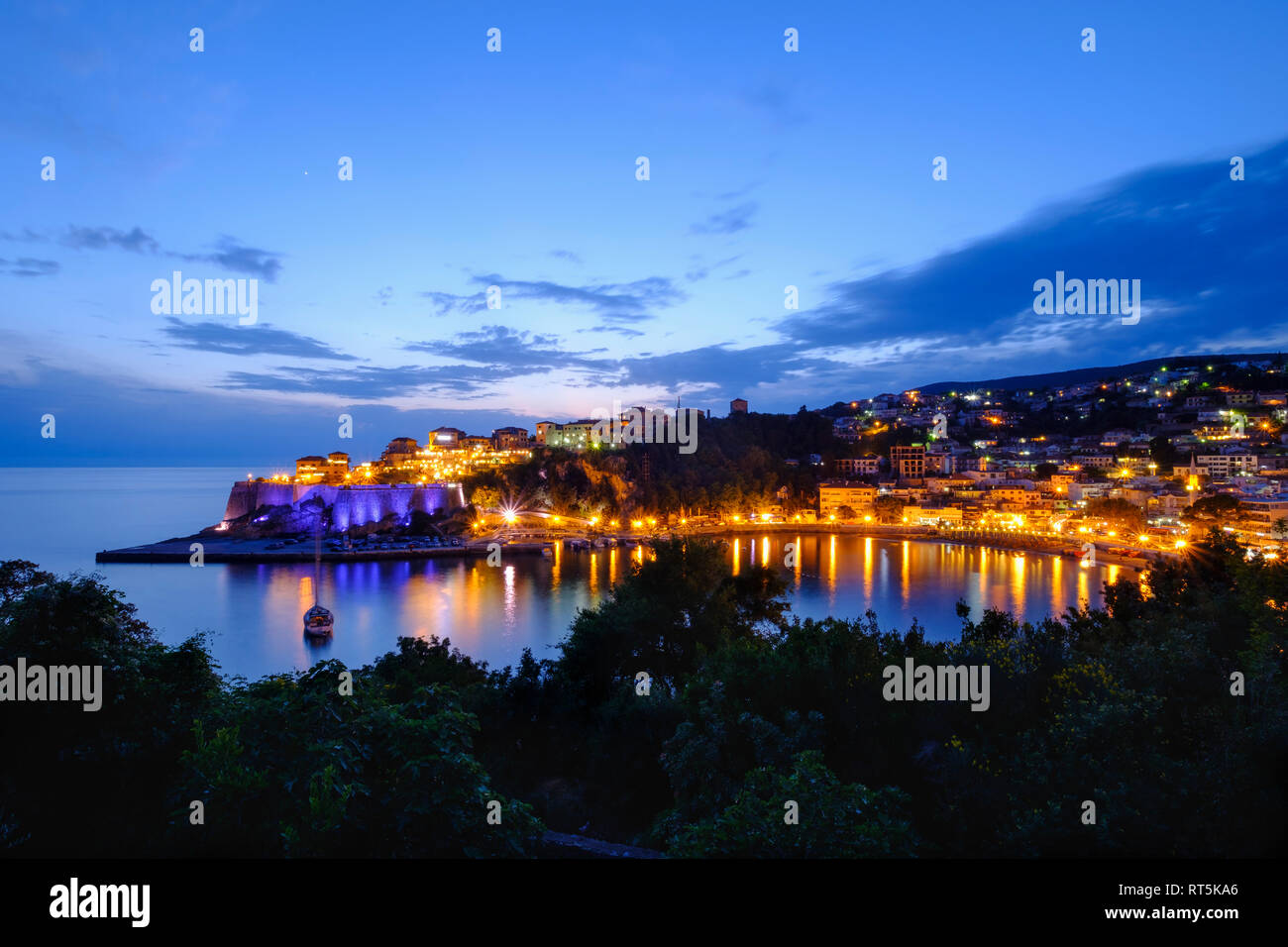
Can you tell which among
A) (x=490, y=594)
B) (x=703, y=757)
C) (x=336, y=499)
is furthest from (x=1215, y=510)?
(x=336, y=499)

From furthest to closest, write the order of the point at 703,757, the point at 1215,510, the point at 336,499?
the point at 336,499, the point at 1215,510, the point at 703,757

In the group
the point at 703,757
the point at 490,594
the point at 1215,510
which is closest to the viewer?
the point at 703,757

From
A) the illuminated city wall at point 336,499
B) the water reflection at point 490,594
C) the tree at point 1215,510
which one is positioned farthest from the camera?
the illuminated city wall at point 336,499

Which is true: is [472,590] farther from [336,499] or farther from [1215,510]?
[1215,510]

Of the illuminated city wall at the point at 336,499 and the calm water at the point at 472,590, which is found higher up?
the illuminated city wall at the point at 336,499

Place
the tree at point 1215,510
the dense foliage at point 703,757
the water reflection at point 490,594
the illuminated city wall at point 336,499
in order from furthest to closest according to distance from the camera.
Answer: the illuminated city wall at point 336,499, the tree at point 1215,510, the water reflection at point 490,594, the dense foliage at point 703,757

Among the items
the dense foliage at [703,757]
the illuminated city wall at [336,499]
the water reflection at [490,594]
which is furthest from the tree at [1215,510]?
the illuminated city wall at [336,499]

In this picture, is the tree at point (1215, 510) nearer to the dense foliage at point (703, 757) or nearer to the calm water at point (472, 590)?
the calm water at point (472, 590)

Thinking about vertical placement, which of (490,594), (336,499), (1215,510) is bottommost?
(490,594)
